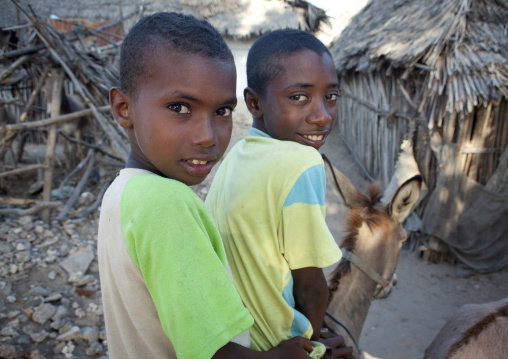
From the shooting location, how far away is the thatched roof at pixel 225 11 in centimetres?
1238

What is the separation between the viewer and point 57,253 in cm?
449

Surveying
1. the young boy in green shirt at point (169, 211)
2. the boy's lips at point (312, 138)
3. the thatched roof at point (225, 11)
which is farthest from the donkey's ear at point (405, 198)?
the thatched roof at point (225, 11)

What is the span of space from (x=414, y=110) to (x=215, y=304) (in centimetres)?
602

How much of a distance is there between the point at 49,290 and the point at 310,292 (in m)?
3.81

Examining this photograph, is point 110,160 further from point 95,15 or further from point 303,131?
point 95,15

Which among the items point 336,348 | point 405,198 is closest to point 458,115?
point 405,198

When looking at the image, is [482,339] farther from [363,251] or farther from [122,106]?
[122,106]

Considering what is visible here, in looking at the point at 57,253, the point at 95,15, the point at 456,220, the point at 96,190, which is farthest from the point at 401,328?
the point at 95,15

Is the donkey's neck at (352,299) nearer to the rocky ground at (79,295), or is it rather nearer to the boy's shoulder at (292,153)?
the boy's shoulder at (292,153)

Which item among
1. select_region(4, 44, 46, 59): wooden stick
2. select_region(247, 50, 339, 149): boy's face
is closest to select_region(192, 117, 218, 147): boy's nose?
select_region(247, 50, 339, 149): boy's face

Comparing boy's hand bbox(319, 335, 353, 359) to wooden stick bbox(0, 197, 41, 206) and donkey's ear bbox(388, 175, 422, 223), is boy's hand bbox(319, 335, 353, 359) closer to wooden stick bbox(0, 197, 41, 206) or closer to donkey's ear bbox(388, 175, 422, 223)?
donkey's ear bbox(388, 175, 422, 223)

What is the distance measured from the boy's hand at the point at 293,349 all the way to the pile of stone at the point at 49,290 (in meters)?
3.03

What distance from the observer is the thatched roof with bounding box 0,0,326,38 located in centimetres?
1238

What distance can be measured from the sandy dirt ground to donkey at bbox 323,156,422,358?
257 cm
